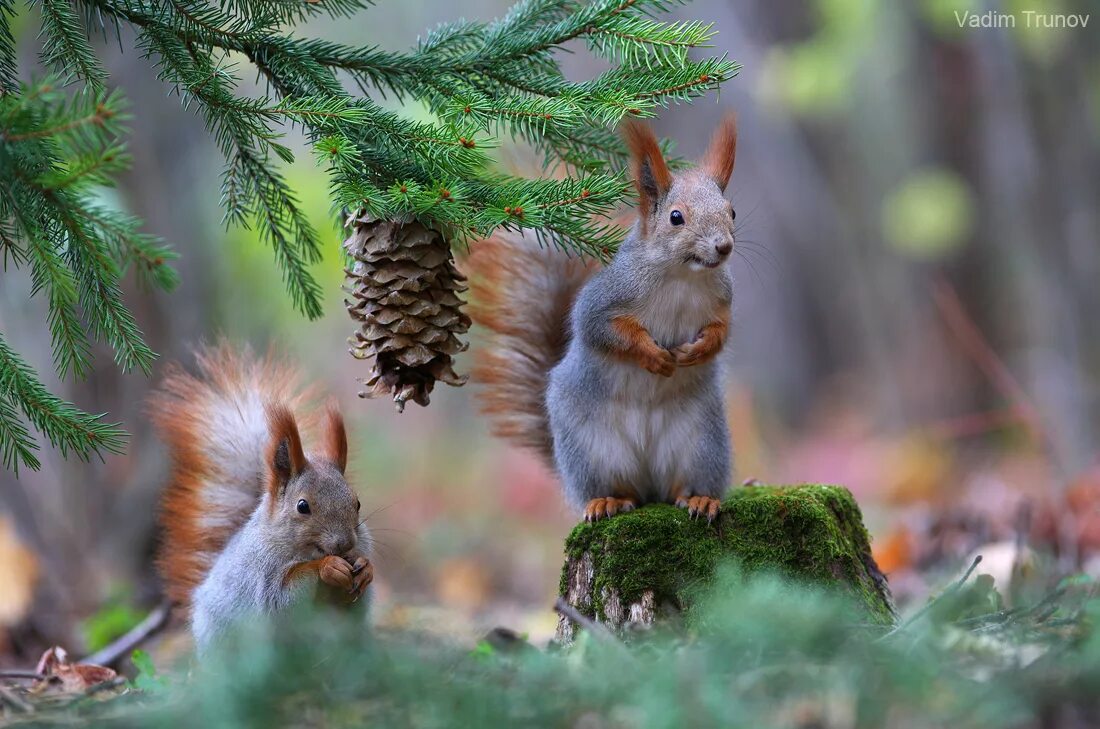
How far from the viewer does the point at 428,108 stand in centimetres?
191

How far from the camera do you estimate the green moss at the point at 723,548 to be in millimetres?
1932

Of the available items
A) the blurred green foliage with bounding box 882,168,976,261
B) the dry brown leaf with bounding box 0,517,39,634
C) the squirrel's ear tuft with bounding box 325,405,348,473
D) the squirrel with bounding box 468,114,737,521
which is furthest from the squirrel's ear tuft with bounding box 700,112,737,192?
the blurred green foliage with bounding box 882,168,976,261

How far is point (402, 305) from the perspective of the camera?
1875mm

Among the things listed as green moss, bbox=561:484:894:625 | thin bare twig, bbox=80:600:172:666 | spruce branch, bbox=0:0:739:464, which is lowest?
thin bare twig, bbox=80:600:172:666

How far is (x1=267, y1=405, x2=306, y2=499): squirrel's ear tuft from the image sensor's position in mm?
1897

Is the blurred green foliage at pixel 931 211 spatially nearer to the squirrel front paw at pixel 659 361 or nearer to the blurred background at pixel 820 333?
the blurred background at pixel 820 333

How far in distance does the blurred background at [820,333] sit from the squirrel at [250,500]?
12 centimetres

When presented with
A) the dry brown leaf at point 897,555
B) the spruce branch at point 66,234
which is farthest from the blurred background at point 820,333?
the spruce branch at point 66,234

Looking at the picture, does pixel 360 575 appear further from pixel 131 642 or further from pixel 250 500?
pixel 131 642

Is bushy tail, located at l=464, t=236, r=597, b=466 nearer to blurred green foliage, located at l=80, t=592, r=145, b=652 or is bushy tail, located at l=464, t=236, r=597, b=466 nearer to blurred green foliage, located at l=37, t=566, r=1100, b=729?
blurred green foliage, located at l=37, t=566, r=1100, b=729

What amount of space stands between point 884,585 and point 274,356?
140cm

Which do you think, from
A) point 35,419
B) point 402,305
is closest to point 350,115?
point 402,305

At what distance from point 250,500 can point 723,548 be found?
3.34ft

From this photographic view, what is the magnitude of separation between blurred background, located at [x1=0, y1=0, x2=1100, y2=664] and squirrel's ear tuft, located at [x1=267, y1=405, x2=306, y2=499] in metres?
0.38
